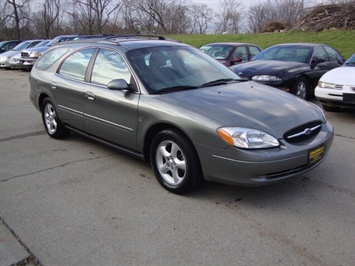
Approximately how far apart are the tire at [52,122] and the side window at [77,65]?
637 mm

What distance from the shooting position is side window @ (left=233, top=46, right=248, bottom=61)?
34.1 feet

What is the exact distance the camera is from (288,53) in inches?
347

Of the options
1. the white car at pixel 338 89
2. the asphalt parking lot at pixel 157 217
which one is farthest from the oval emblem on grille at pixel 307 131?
the white car at pixel 338 89

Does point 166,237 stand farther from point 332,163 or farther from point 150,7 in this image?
point 150,7

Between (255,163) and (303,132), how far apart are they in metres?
0.71

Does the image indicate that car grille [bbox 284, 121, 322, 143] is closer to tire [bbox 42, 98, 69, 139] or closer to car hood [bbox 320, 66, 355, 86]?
car hood [bbox 320, 66, 355, 86]

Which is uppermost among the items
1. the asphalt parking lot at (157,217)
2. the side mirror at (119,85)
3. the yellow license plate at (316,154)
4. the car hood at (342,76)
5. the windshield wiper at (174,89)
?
the side mirror at (119,85)

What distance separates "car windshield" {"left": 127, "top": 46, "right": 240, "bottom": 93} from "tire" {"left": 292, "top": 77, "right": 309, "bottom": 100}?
3443 mm

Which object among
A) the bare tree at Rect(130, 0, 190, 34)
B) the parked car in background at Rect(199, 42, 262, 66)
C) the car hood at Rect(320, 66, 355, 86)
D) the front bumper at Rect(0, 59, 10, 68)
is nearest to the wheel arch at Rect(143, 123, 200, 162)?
the car hood at Rect(320, 66, 355, 86)

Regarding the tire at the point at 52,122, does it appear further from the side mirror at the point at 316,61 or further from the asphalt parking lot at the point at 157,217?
the side mirror at the point at 316,61

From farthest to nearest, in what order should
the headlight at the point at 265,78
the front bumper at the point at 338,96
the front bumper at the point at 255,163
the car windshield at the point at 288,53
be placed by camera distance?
the car windshield at the point at 288,53 → the headlight at the point at 265,78 → the front bumper at the point at 338,96 → the front bumper at the point at 255,163

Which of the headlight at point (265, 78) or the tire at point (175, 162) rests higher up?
the headlight at point (265, 78)

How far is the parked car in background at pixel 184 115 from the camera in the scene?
3.13 meters

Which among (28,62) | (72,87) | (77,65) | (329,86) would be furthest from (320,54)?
(28,62)
